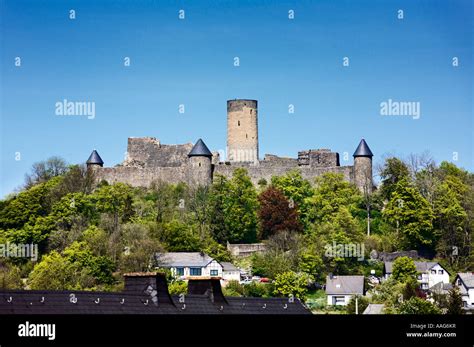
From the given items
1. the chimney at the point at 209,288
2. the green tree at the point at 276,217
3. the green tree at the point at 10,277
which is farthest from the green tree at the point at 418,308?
the green tree at the point at 276,217

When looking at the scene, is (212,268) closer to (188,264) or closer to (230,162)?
(188,264)

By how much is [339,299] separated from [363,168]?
18.1 meters

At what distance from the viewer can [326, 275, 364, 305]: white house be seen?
202ft

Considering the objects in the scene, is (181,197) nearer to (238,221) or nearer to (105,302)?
(238,221)

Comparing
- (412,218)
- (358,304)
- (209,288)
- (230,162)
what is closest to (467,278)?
(358,304)

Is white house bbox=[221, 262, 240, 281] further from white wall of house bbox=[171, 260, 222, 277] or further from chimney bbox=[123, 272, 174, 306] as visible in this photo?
chimney bbox=[123, 272, 174, 306]

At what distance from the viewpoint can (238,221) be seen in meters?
73.9

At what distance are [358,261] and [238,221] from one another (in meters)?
7.94

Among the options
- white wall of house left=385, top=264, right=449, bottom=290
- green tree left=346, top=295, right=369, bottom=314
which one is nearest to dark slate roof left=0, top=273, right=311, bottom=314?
green tree left=346, top=295, right=369, bottom=314

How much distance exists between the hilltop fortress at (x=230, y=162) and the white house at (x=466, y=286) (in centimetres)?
1345

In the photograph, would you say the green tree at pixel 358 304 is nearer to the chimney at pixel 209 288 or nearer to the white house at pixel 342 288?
the white house at pixel 342 288

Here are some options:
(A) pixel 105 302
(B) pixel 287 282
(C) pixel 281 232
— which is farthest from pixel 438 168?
(A) pixel 105 302

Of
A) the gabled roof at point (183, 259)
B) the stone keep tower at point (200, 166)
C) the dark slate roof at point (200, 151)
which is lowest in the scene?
the gabled roof at point (183, 259)

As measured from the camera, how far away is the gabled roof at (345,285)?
62.7 metres
